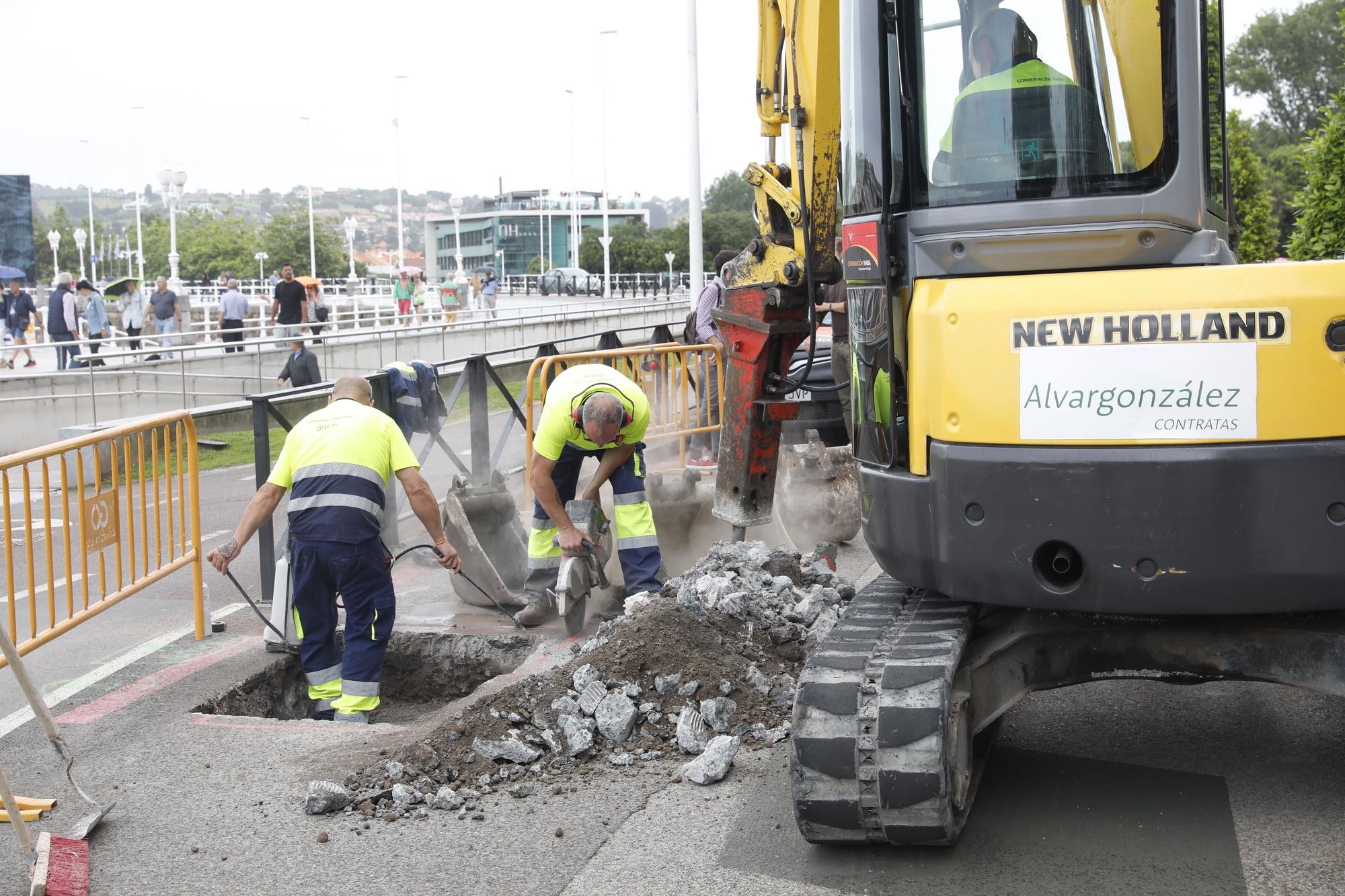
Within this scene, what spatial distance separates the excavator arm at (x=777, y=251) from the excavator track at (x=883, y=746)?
8.26 ft

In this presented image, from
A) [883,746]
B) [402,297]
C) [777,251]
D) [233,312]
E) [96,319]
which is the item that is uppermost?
[402,297]

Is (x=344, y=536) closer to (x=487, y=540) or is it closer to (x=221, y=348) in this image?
(x=487, y=540)

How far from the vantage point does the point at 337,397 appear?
6.52 metres

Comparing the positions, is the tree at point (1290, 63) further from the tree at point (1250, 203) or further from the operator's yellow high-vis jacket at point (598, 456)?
the operator's yellow high-vis jacket at point (598, 456)

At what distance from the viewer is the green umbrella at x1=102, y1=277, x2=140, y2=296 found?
76.2 ft

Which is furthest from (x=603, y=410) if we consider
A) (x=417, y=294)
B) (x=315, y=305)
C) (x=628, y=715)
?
(x=417, y=294)

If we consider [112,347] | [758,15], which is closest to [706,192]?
[112,347]

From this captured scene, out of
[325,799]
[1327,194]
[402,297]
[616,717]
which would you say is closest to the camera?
[325,799]

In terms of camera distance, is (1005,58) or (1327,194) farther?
(1327,194)

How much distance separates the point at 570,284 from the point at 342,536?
65133mm

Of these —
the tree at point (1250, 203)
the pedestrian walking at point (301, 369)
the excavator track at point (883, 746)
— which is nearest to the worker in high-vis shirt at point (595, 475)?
the excavator track at point (883, 746)

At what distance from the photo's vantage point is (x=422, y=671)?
7.18 m

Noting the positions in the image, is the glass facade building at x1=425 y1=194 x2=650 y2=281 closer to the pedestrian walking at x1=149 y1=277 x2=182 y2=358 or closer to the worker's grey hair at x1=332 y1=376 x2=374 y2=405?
the pedestrian walking at x1=149 y1=277 x2=182 y2=358

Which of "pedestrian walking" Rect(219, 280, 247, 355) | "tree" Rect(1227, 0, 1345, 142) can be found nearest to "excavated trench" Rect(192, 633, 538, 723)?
"pedestrian walking" Rect(219, 280, 247, 355)
